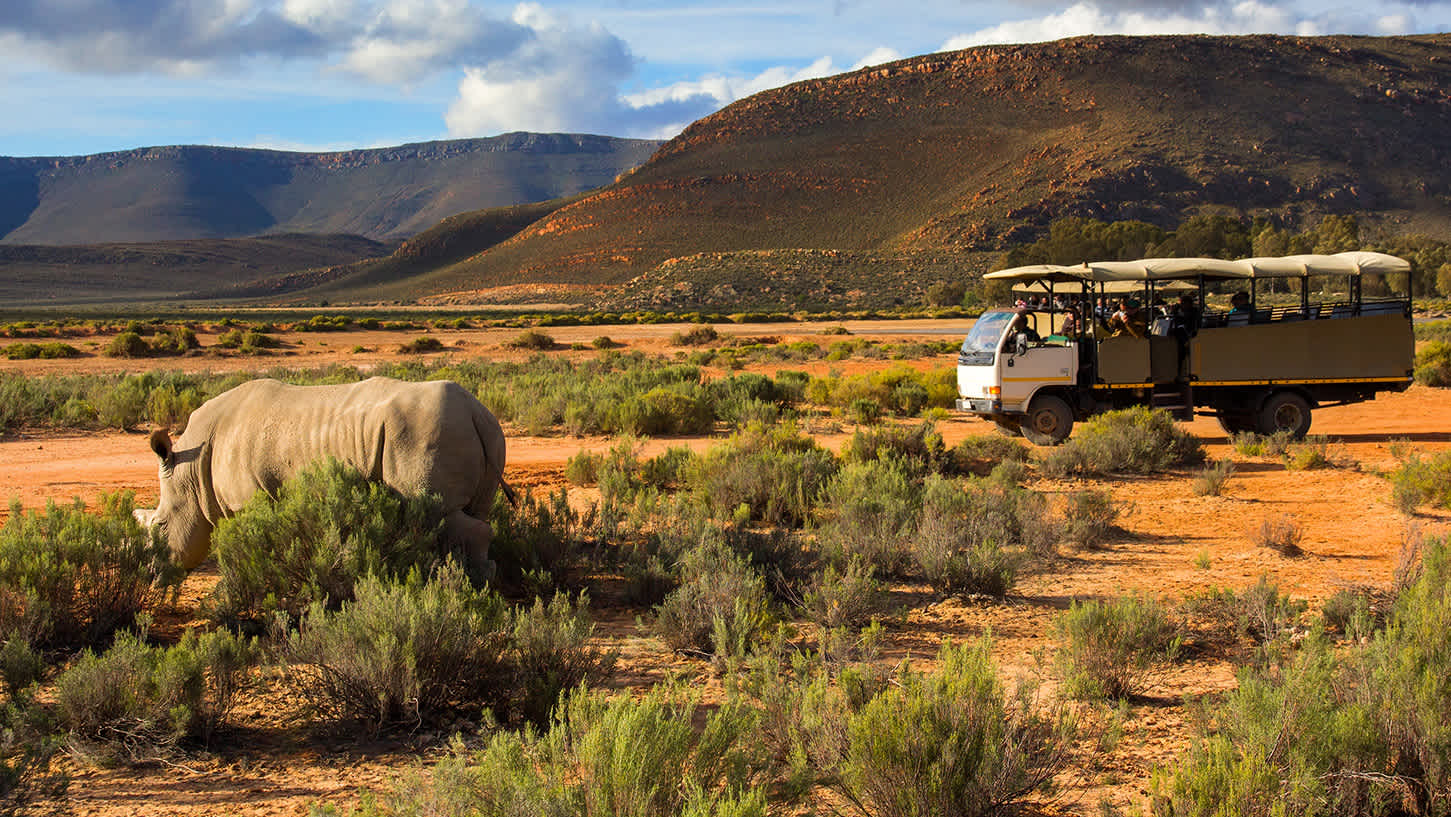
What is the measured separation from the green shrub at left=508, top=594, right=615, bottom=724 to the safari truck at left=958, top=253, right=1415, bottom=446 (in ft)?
33.5

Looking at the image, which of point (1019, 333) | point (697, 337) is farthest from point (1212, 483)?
point (697, 337)

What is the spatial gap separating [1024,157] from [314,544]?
3564 inches

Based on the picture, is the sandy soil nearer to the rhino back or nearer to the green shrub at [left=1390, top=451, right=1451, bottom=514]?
the green shrub at [left=1390, top=451, right=1451, bottom=514]

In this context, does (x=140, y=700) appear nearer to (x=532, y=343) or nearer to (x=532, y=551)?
(x=532, y=551)

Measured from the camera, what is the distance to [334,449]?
21.7 feet

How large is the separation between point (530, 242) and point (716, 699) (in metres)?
106

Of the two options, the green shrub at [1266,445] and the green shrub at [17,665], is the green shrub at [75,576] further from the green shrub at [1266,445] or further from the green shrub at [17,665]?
the green shrub at [1266,445]

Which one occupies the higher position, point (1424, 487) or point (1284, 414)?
point (1284, 414)

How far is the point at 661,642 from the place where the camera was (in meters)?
6.18

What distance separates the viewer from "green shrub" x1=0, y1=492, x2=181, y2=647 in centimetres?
561

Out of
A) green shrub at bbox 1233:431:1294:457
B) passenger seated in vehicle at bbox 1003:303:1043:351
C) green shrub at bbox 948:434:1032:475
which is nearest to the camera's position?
green shrub at bbox 948:434:1032:475

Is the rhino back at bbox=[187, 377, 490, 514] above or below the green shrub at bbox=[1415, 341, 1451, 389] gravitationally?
above

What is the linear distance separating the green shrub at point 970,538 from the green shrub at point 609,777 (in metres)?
3.85

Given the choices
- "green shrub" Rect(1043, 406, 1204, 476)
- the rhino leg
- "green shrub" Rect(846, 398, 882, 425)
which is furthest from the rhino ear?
"green shrub" Rect(846, 398, 882, 425)
